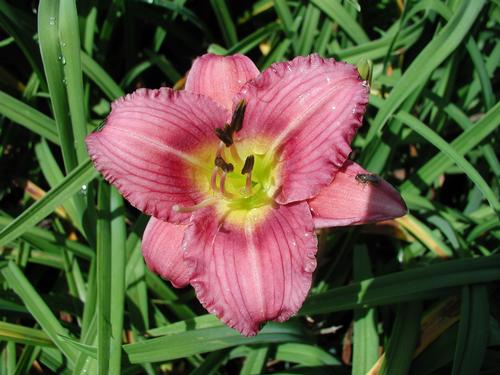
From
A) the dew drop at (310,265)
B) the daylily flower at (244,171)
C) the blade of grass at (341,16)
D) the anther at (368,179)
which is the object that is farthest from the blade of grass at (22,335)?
the blade of grass at (341,16)

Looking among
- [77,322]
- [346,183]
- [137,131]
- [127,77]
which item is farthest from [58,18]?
[77,322]

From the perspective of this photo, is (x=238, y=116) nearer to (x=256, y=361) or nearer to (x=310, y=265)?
(x=310, y=265)

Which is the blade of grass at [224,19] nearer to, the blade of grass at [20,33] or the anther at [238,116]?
the blade of grass at [20,33]

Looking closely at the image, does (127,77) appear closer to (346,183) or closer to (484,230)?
(346,183)

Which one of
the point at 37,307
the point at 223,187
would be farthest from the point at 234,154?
the point at 37,307

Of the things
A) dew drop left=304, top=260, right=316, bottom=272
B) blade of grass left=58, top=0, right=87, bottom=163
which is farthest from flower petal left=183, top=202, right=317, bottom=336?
blade of grass left=58, top=0, right=87, bottom=163

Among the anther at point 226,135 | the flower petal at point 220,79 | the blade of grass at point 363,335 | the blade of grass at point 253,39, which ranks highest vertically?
the blade of grass at point 253,39
